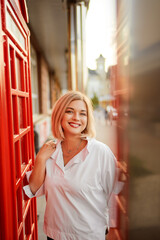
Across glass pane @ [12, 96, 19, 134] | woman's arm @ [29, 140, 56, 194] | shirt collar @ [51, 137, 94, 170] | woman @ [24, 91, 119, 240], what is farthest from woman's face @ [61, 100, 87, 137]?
glass pane @ [12, 96, 19, 134]

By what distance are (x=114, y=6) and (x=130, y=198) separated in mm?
692

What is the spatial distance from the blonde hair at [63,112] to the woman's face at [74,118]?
3 centimetres

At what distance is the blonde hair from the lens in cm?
148

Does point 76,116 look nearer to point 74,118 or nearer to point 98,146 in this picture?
point 74,118

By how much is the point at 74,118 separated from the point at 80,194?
54 cm

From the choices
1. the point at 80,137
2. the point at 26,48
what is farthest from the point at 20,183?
the point at 26,48

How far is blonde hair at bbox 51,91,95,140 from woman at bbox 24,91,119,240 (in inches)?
0.5

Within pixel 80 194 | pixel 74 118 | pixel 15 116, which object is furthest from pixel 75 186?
pixel 15 116

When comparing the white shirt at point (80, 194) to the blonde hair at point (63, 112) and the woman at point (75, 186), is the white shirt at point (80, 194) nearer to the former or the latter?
the woman at point (75, 186)

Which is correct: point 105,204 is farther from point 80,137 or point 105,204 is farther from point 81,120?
point 81,120

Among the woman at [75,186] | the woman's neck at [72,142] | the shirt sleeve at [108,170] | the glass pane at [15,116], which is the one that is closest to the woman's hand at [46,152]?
the woman at [75,186]

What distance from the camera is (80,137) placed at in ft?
5.01

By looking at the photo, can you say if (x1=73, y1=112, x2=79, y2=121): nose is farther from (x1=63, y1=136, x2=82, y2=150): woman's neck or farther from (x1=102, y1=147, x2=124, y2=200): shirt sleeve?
(x1=102, y1=147, x2=124, y2=200): shirt sleeve

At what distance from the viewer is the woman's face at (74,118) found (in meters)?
1.47
